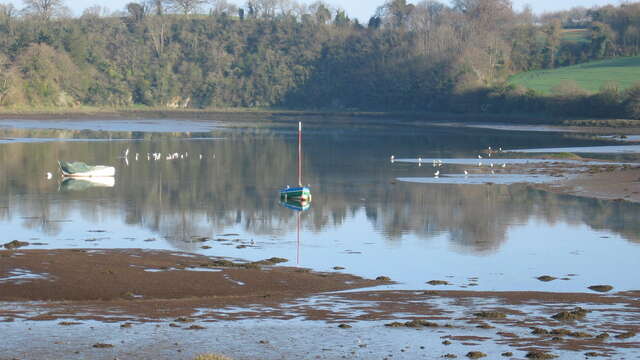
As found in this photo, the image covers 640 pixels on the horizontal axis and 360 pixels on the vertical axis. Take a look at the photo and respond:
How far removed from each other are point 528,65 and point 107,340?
12648 cm

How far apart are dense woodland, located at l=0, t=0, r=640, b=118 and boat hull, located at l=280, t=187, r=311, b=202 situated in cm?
7015

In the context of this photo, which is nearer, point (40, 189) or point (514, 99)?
point (40, 189)

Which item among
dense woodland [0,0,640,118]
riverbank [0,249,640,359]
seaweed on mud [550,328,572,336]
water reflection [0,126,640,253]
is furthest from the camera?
dense woodland [0,0,640,118]

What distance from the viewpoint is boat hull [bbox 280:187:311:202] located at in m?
39.4

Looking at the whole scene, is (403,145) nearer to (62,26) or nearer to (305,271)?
(305,271)

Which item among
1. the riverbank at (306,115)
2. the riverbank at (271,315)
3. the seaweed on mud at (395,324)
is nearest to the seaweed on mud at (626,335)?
the riverbank at (271,315)

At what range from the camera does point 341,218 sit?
35.2 meters

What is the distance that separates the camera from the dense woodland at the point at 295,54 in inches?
5059

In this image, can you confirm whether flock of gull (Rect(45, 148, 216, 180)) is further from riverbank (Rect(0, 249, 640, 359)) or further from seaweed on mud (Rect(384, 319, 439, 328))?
seaweed on mud (Rect(384, 319, 439, 328))

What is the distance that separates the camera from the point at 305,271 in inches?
971

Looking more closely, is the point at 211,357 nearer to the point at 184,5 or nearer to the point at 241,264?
the point at 241,264

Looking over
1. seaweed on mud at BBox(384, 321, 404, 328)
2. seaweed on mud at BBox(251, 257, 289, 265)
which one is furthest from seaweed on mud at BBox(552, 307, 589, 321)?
seaweed on mud at BBox(251, 257, 289, 265)

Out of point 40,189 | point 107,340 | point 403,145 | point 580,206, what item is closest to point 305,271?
point 107,340

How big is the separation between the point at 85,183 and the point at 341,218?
16.0m
